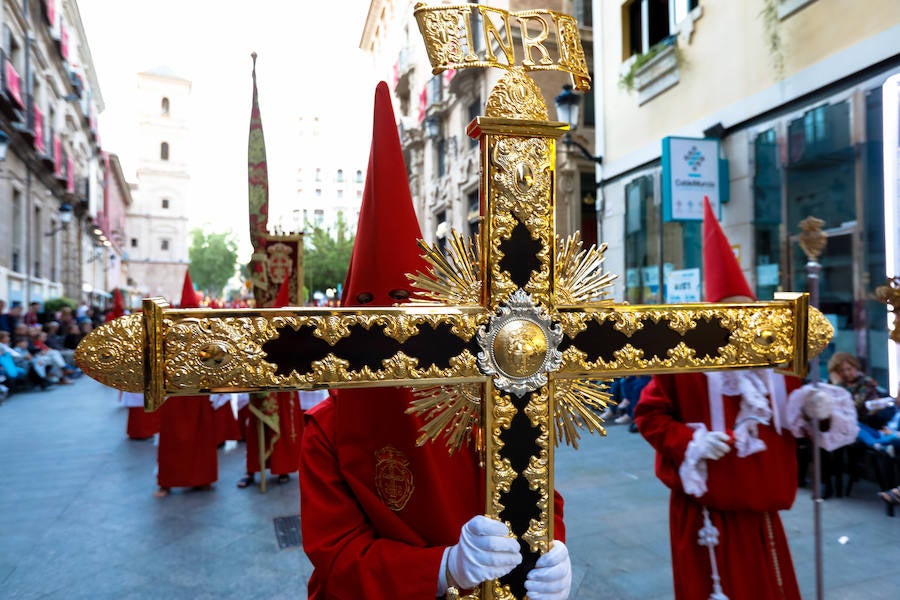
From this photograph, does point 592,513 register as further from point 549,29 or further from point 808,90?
point 808,90

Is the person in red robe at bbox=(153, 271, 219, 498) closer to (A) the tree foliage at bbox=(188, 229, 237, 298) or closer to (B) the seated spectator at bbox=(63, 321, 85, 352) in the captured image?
(B) the seated spectator at bbox=(63, 321, 85, 352)

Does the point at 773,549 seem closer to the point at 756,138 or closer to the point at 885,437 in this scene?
the point at 885,437

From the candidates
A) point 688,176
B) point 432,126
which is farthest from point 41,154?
point 688,176

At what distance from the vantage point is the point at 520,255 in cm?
131

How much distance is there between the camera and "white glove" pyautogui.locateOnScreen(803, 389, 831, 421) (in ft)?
8.19

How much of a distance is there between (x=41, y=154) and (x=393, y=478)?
2489 cm

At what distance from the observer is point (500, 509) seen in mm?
1296

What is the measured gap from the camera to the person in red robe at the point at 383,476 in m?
1.45

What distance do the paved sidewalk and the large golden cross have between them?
2.80 m

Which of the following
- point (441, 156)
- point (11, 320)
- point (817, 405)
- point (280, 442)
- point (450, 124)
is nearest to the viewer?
point (817, 405)

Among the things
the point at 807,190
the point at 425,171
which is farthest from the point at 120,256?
the point at 807,190

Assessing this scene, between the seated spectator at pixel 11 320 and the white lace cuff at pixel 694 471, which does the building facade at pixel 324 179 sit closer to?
the seated spectator at pixel 11 320

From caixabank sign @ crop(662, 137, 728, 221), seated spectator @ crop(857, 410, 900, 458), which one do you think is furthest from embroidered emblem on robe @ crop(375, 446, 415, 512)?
caixabank sign @ crop(662, 137, 728, 221)

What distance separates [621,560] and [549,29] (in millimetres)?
3825
